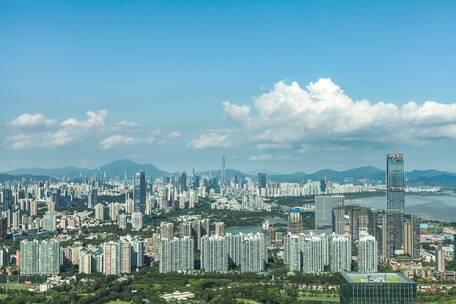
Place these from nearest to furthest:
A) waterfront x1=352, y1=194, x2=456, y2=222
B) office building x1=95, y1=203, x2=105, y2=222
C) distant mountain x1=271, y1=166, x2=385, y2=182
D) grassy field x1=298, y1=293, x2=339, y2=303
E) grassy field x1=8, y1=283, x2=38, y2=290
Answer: grassy field x1=298, y1=293, x2=339, y2=303 < grassy field x1=8, y1=283, x2=38, y2=290 < office building x1=95, y1=203, x2=105, y2=222 < waterfront x1=352, y1=194, x2=456, y2=222 < distant mountain x1=271, y1=166, x2=385, y2=182

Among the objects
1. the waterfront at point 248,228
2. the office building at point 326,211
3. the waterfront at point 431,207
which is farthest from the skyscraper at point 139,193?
the waterfront at point 431,207

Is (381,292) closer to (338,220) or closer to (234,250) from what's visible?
(234,250)

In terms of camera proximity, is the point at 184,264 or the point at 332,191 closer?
the point at 184,264

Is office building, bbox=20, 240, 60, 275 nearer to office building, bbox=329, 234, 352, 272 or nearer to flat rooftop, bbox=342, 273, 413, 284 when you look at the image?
office building, bbox=329, 234, 352, 272

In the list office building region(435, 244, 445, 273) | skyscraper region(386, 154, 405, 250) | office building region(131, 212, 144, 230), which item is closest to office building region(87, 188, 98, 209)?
office building region(131, 212, 144, 230)

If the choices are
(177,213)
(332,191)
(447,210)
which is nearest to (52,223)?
(177,213)

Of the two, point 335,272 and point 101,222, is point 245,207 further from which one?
point 335,272

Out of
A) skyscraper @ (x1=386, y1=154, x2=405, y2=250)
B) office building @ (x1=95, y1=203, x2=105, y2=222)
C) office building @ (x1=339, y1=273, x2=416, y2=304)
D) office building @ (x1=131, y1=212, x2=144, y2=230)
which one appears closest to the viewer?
office building @ (x1=339, y1=273, x2=416, y2=304)
